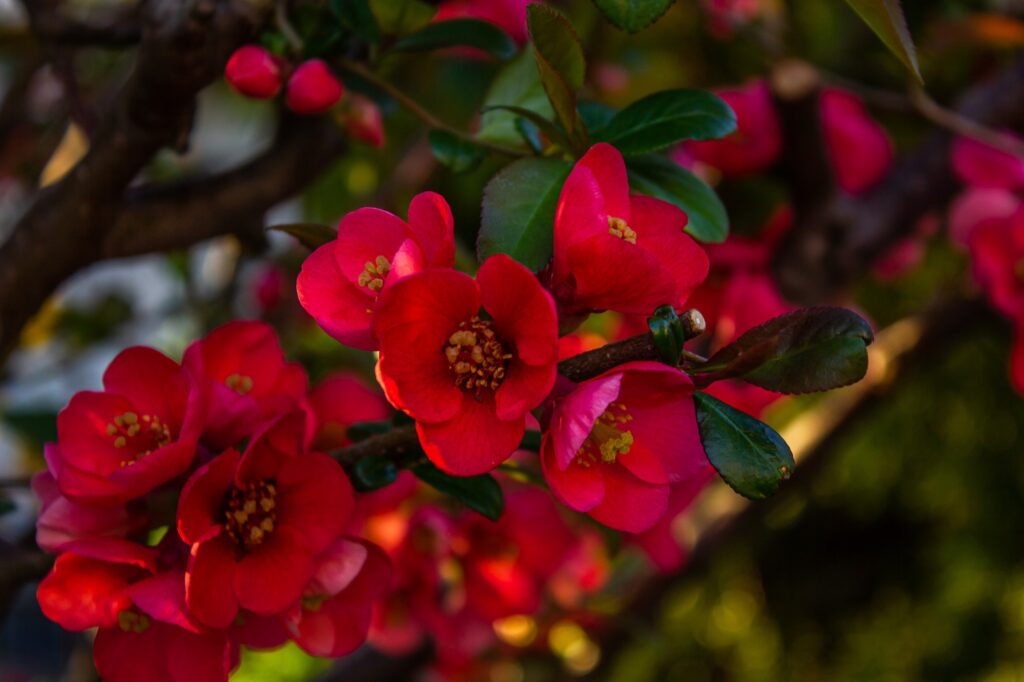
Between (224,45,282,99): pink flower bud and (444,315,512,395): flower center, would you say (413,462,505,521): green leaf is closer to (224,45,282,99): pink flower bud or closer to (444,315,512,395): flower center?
(444,315,512,395): flower center

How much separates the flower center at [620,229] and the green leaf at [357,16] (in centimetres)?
20

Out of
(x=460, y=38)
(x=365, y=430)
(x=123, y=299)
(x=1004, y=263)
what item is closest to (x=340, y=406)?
(x=365, y=430)

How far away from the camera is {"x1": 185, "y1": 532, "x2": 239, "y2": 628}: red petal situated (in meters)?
0.38

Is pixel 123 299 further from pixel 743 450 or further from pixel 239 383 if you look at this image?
pixel 743 450

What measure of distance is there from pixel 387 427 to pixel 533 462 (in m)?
0.31

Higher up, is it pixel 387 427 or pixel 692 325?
pixel 692 325

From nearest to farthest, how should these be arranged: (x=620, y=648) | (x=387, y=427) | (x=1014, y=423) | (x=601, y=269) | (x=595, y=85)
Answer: (x=601, y=269), (x=387, y=427), (x=620, y=648), (x=595, y=85), (x=1014, y=423)

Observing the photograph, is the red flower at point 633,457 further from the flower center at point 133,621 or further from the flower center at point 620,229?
the flower center at point 133,621

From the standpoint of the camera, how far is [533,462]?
778 mm

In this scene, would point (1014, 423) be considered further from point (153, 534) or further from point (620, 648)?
point (153, 534)

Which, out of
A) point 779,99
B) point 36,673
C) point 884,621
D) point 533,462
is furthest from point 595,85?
point 36,673

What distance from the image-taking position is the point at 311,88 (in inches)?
19.3

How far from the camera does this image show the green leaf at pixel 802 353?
1.16 feet

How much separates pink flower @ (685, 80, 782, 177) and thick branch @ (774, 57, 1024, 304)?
11 centimetres
